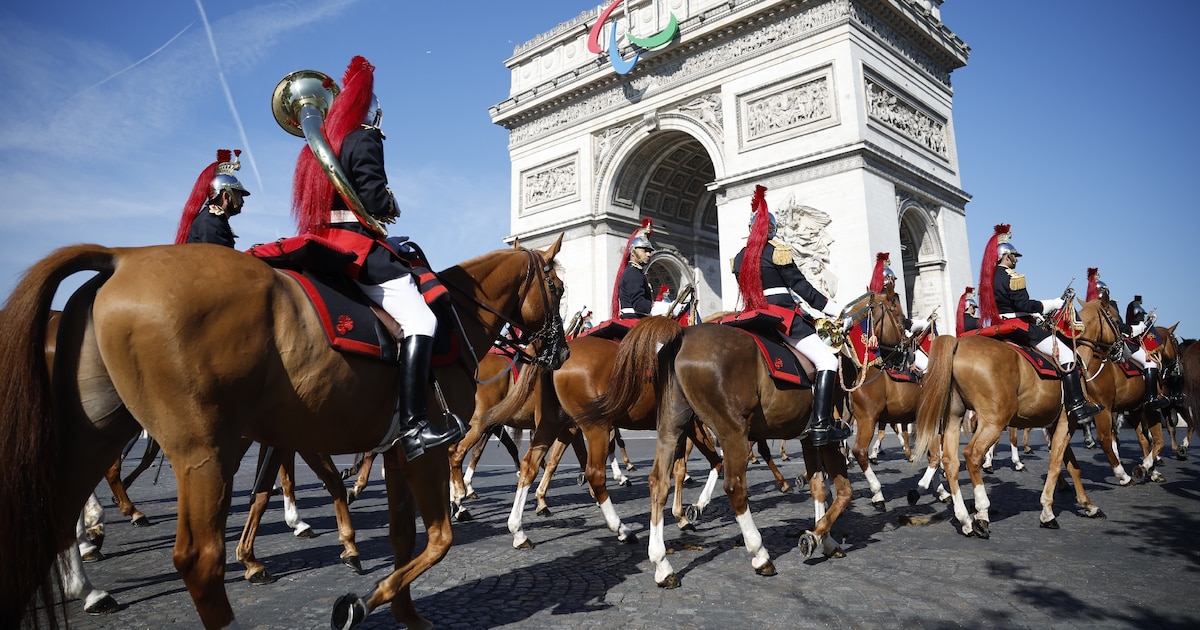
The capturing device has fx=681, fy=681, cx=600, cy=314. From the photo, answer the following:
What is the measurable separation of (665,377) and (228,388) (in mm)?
3279

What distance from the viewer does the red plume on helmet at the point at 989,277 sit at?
7.48 meters

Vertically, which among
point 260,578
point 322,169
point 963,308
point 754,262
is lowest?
point 260,578

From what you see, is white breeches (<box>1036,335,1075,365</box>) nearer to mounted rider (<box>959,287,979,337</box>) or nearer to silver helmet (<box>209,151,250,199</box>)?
mounted rider (<box>959,287,979,337</box>)

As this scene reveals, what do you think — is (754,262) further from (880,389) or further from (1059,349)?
(1059,349)

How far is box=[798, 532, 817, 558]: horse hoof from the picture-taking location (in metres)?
5.10

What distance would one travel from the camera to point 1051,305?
7.41 meters

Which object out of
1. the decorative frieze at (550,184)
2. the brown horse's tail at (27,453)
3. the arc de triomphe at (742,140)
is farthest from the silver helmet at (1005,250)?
the decorative frieze at (550,184)

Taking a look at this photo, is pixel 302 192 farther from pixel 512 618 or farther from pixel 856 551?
pixel 856 551

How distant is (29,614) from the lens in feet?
8.53

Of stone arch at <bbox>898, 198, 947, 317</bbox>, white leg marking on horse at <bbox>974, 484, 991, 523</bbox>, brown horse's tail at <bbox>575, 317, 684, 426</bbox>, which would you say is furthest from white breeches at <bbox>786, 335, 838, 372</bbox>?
stone arch at <bbox>898, 198, 947, 317</bbox>

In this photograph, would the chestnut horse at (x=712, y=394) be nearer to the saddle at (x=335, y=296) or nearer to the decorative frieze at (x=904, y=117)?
the saddle at (x=335, y=296)

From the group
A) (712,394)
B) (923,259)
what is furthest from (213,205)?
(923,259)

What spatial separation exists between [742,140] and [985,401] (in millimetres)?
17171

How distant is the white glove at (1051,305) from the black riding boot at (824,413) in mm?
3376
